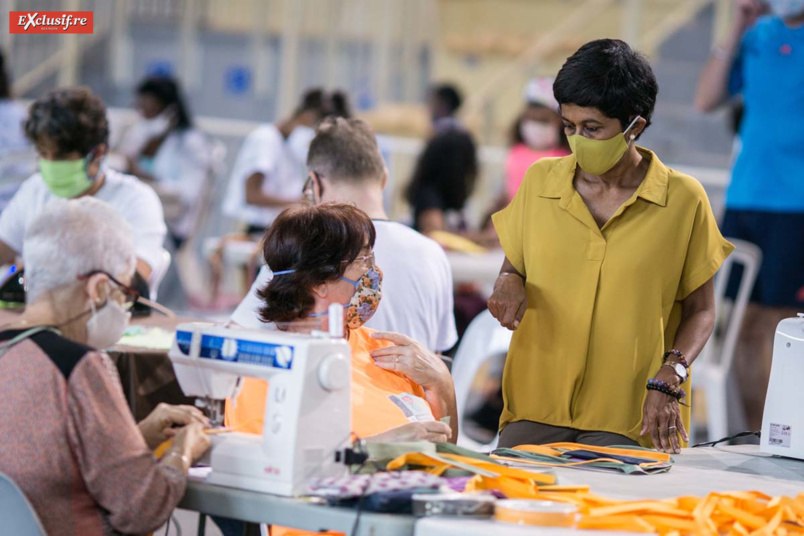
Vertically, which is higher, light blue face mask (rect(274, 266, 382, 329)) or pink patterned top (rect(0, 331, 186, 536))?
light blue face mask (rect(274, 266, 382, 329))

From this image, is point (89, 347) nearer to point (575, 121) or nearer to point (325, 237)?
point (325, 237)

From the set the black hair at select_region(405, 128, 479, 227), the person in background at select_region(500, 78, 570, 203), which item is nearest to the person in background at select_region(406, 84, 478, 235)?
the black hair at select_region(405, 128, 479, 227)

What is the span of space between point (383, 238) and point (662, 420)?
42.9 inches

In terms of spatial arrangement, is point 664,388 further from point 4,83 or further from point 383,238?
point 4,83

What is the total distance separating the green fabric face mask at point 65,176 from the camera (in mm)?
3967

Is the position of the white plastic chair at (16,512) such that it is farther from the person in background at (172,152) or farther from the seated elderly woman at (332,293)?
the person in background at (172,152)

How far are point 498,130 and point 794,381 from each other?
9140 millimetres

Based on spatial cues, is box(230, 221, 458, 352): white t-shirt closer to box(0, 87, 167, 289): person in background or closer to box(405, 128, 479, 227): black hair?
box(0, 87, 167, 289): person in background

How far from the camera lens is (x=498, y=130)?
11.6m

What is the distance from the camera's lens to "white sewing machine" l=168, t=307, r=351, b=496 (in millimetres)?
2070

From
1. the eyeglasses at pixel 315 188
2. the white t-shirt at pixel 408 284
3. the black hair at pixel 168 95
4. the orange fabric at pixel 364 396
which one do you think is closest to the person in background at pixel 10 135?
the black hair at pixel 168 95

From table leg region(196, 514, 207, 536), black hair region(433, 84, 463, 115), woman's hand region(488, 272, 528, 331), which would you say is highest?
black hair region(433, 84, 463, 115)

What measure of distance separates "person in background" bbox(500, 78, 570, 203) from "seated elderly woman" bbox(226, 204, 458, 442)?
3.97 metres

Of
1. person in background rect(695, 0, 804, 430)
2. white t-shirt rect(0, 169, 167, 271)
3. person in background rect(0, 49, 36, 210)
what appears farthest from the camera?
person in background rect(0, 49, 36, 210)
